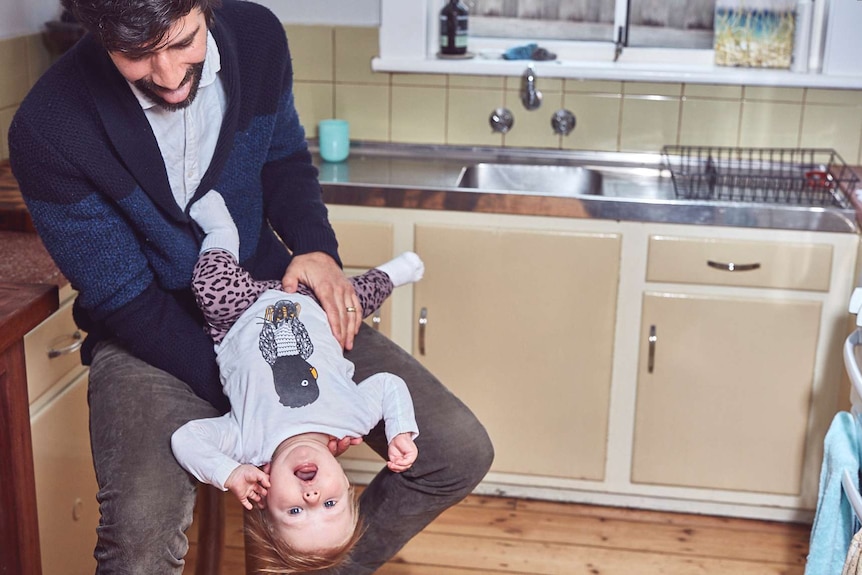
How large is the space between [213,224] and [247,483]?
46 centimetres

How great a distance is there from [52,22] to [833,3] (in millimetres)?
2102

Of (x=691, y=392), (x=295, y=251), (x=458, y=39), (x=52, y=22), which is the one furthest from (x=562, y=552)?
(x=52, y=22)

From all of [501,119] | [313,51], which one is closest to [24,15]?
[313,51]

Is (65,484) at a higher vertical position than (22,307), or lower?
lower

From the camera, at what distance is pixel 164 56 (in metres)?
1.49

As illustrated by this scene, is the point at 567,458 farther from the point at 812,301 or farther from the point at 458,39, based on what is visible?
the point at 458,39

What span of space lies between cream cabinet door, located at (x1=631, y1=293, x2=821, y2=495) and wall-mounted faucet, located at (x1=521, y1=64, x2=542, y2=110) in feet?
2.33

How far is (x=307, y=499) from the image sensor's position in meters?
1.54

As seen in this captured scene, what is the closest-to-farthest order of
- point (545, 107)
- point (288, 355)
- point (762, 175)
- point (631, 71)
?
point (288, 355), point (762, 175), point (631, 71), point (545, 107)

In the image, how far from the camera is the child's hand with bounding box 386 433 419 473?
5.44 ft

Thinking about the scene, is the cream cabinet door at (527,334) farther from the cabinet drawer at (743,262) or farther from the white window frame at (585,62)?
the white window frame at (585,62)

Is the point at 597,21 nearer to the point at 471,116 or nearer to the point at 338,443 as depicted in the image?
the point at 471,116

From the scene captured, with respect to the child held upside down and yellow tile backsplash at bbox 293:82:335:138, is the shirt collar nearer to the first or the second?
the child held upside down

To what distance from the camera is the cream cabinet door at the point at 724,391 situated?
2.67 m
